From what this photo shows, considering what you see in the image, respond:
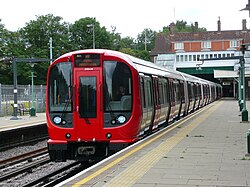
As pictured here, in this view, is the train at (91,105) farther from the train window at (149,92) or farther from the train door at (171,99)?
the train door at (171,99)

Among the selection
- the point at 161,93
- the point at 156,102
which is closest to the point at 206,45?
the point at 161,93

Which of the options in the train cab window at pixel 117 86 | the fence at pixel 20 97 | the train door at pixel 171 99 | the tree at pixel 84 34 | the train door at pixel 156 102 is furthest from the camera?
the tree at pixel 84 34

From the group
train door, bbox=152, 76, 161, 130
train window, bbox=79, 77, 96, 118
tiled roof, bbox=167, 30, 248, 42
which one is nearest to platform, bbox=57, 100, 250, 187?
train window, bbox=79, 77, 96, 118

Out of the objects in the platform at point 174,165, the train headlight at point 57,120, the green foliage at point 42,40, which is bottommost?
the platform at point 174,165

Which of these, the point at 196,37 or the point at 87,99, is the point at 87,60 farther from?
the point at 196,37

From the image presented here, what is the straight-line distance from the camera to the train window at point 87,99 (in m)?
11.9

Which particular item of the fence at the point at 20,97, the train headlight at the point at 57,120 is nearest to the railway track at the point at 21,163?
the train headlight at the point at 57,120

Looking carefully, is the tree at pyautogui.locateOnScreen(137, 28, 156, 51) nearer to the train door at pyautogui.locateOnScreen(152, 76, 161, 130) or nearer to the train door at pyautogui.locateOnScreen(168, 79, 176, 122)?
the train door at pyautogui.locateOnScreen(168, 79, 176, 122)

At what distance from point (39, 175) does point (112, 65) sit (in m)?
3.50

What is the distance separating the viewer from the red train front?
11.8 meters

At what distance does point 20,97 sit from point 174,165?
26.7m

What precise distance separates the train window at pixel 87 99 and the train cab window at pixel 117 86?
30 cm

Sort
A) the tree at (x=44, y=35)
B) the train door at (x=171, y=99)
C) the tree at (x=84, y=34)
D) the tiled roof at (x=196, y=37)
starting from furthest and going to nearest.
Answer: the tiled roof at (x=196, y=37) < the tree at (x=84, y=34) < the tree at (x=44, y=35) < the train door at (x=171, y=99)

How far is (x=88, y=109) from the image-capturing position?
468 inches
